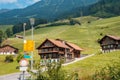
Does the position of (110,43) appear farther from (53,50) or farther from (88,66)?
(88,66)

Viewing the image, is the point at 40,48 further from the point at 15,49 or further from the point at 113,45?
the point at 15,49

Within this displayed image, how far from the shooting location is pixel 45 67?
86.4 ft

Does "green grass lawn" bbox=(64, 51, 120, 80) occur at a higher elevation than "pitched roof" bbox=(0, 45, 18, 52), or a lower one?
lower

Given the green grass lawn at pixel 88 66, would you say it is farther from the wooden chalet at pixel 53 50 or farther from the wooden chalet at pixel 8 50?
the wooden chalet at pixel 8 50

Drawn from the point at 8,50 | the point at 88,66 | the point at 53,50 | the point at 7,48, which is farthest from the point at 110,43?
the point at 7,48

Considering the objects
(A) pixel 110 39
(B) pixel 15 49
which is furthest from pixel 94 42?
(A) pixel 110 39

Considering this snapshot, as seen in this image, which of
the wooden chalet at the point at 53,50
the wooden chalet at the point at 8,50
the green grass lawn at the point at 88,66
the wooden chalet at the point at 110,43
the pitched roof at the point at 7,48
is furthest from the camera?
the pitched roof at the point at 7,48

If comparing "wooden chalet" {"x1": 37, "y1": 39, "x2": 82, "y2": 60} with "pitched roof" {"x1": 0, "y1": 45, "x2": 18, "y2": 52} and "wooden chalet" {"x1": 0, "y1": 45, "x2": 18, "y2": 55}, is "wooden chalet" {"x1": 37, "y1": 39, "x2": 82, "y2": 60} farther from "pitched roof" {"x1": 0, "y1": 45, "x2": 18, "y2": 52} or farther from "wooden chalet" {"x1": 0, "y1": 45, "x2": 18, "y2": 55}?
"pitched roof" {"x1": 0, "y1": 45, "x2": 18, "y2": 52}

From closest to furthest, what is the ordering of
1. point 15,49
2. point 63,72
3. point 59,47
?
point 63,72
point 59,47
point 15,49

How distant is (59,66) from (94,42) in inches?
6722

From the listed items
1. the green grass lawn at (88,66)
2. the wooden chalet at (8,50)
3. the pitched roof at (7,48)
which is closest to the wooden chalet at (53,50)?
the green grass lawn at (88,66)

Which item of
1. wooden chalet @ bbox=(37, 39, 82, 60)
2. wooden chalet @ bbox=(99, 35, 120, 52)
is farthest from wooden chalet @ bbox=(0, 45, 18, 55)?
wooden chalet @ bbox=(99, 35, 120, 52)

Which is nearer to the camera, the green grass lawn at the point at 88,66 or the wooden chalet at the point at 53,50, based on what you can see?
the green grass lawn at the point at 88,66

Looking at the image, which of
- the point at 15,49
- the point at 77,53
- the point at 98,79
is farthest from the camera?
the point at 15,49
